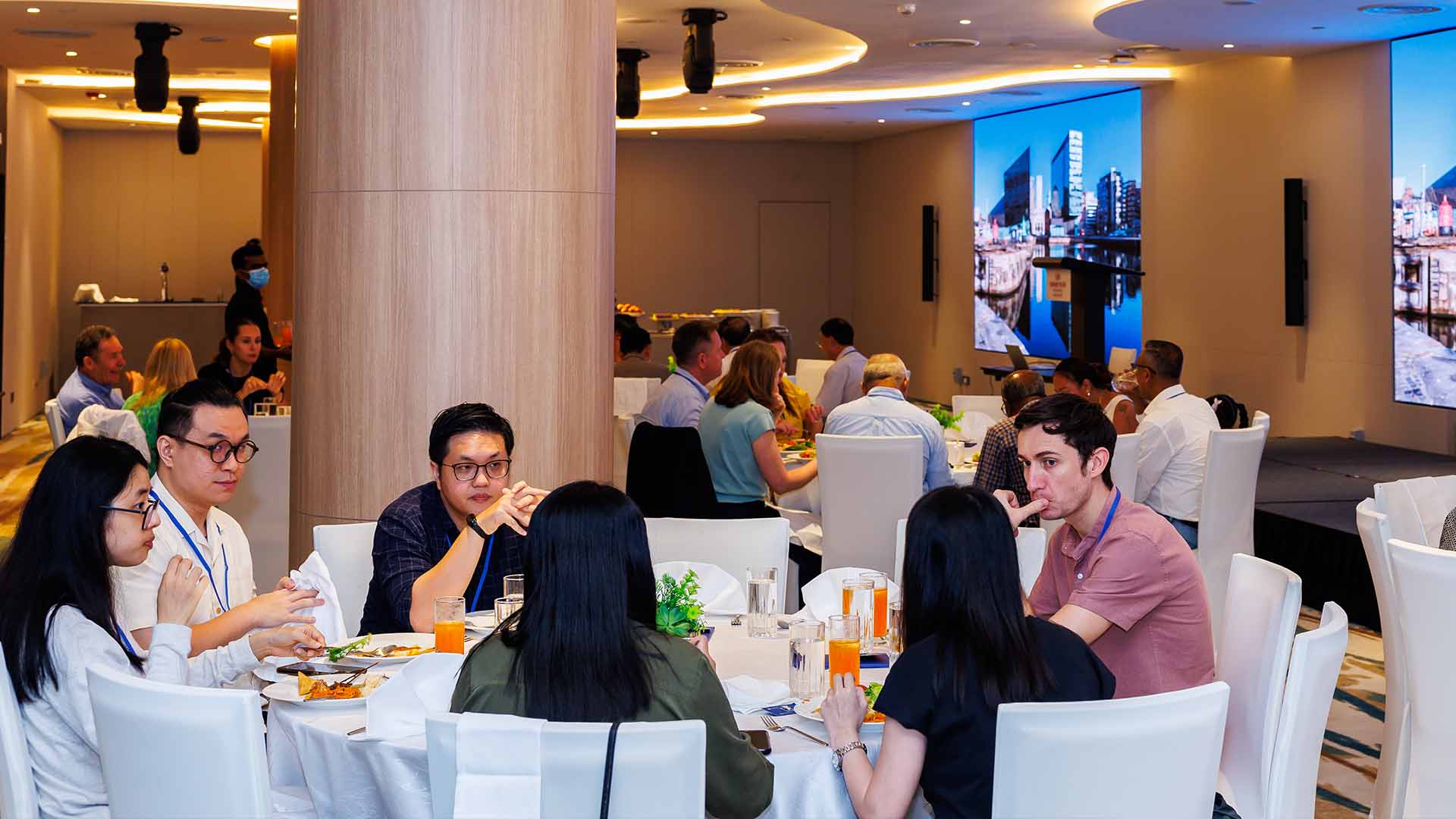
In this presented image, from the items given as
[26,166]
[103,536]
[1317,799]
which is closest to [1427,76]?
[1317,799]

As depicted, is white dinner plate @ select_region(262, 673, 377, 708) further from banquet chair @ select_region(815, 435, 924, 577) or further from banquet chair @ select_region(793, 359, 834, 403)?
A: banquet chair @ select_region(793, 359, 834, 403)

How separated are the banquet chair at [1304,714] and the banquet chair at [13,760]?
2.33 meters

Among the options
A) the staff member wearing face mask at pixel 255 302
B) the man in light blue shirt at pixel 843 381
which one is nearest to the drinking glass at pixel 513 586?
the staff member wearing face mask at pixel 255 302

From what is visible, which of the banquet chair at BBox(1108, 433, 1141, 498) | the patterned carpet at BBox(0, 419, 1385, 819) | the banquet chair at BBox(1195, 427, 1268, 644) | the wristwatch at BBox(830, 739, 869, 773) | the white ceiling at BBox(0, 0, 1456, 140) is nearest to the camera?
Answer: the wristwatch at BBox(830, 739, 869, 773)

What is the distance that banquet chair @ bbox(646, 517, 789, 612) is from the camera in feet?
14.1

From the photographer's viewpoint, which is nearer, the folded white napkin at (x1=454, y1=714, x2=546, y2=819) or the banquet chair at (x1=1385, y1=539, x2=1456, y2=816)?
the folded white napkin at (x1=454, y1=714, x2=546, y2=819)

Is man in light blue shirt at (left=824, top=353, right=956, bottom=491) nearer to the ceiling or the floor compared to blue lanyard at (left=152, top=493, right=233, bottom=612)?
nearer to the ceiling

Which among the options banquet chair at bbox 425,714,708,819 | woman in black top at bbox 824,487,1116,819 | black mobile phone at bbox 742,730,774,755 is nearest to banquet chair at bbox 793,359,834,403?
black mobile phone at bbox 742,730,774,755

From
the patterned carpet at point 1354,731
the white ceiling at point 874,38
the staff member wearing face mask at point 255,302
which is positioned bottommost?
the patterned carpet at point 1354,731

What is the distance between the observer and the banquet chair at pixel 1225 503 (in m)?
5.82

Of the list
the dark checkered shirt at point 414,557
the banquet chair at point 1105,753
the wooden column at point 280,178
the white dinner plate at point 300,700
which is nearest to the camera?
the banquet chair at point 1105,753

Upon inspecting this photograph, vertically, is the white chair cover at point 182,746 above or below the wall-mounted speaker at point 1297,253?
below

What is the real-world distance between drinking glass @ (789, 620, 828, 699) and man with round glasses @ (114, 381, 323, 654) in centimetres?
126

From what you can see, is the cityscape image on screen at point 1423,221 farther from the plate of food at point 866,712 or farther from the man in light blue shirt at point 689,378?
the plate of food at point 866,712
